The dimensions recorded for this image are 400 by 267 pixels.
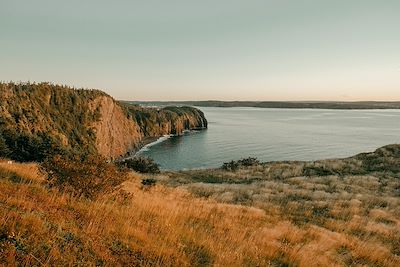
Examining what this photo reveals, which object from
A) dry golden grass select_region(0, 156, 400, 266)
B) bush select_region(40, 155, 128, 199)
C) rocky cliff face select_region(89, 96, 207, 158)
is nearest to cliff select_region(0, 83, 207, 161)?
rocky cliff face select_region(89, 96, 207, 158)

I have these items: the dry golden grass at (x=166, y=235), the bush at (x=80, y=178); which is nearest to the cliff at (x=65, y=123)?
the bush at (x=80, y=178)

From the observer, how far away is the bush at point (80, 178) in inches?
409

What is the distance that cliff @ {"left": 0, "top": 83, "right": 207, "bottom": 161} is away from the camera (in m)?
46.1

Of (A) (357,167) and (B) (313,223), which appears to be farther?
(A) (357,167)

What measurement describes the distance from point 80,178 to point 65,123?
68203mm

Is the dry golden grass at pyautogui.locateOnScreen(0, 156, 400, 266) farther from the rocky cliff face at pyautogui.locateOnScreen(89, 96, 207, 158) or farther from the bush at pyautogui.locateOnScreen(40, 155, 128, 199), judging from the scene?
the rocky cliff face at pyautogui.locateOnScreen(89, 96, 207, 158)

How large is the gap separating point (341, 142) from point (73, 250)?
10125 centimetres

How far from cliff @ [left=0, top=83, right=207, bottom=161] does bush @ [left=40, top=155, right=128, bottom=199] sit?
94.0 feet

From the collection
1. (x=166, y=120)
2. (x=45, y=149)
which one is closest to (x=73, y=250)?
(x=45, y=149)

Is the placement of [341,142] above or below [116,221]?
below

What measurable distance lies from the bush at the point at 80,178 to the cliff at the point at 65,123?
94.0 feet

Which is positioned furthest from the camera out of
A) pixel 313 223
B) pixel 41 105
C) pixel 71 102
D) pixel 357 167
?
pixel 71 102

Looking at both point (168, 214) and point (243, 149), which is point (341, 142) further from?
point (168, 214)

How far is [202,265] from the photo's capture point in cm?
678
